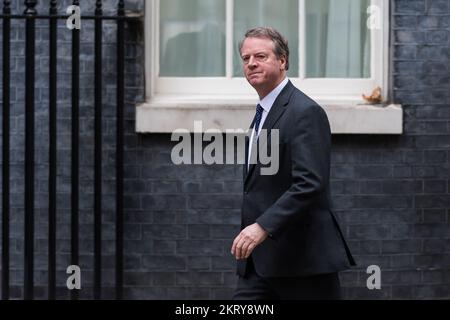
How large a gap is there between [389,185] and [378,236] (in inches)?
14.8

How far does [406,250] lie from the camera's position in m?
7.27

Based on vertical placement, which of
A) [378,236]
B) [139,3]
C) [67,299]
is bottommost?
[67,299]

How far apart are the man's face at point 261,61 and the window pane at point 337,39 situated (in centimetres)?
279

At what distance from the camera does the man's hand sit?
4.40 m

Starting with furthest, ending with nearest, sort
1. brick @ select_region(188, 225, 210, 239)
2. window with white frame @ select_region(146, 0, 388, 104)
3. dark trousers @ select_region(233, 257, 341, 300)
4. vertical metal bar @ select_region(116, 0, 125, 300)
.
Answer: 1. window with white frame @ select_region(146, 0, 388, 104)
2. brick @ select_region(188, 225, 210, 239)
3. vertical metal bar @ select_region(116, 0, 125, 300)
4. dark trousers @ select_region(233, 257, 341, 300)

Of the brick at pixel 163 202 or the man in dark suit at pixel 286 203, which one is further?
the brick at pixel 163 202

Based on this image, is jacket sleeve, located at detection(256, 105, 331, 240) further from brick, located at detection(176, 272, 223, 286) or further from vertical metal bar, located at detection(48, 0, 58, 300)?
brick, located at detection(176, 272, 223, 286)

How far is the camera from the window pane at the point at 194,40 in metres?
7.40

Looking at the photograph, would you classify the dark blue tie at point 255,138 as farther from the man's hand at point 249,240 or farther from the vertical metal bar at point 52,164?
the vertical metal bar at point 52,164

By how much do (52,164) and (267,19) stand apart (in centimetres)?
194

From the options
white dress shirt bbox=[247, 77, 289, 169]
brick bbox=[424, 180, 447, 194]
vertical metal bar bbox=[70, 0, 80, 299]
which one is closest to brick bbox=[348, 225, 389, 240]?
brick bbox=[424, 180, 447, 194]

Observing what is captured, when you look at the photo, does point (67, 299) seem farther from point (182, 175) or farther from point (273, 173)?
point (273, 173)

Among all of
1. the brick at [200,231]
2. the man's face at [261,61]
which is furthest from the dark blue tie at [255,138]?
the brick at [200,231]

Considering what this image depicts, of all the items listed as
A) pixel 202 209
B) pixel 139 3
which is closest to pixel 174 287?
pixel 202 209
